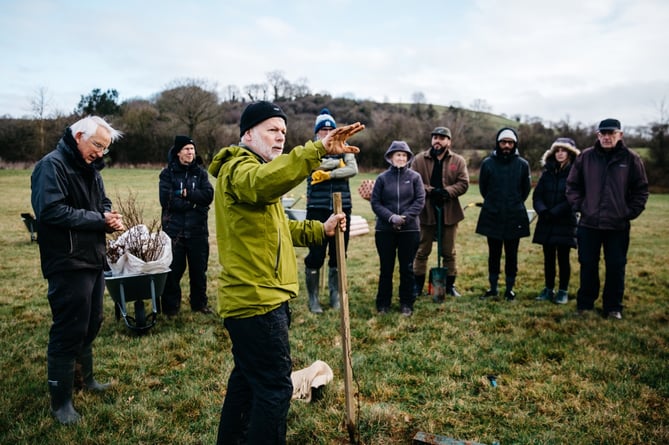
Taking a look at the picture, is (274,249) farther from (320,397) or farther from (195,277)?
(195,277)

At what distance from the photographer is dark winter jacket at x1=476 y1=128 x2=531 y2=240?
609 cm

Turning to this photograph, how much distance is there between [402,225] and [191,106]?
148 feet

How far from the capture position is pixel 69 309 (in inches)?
122

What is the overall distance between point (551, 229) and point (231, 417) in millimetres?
5261

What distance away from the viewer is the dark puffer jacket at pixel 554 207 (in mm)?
5992

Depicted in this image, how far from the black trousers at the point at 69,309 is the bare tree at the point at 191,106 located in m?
43.9

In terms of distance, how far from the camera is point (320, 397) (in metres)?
3.54

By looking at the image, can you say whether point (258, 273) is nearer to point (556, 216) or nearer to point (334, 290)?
point (334, 290)

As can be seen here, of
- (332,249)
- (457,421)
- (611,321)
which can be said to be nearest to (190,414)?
(457,421)

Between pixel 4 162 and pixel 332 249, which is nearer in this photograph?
pixel 332 249

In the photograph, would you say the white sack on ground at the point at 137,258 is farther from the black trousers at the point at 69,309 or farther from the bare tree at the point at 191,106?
the bare tree at the point at 191,106

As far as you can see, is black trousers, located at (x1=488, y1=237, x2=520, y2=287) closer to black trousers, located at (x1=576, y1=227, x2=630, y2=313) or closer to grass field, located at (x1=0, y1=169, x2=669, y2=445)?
grass field, located at (x1=0, y1=169, x2=669, y2=445)

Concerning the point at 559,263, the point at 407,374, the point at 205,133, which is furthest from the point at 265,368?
the point at 205,133

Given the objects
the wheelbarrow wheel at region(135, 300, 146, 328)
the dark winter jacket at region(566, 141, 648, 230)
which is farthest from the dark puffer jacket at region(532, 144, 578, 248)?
the wheelbarrow wheel at region(135, 300, 146, 328)
